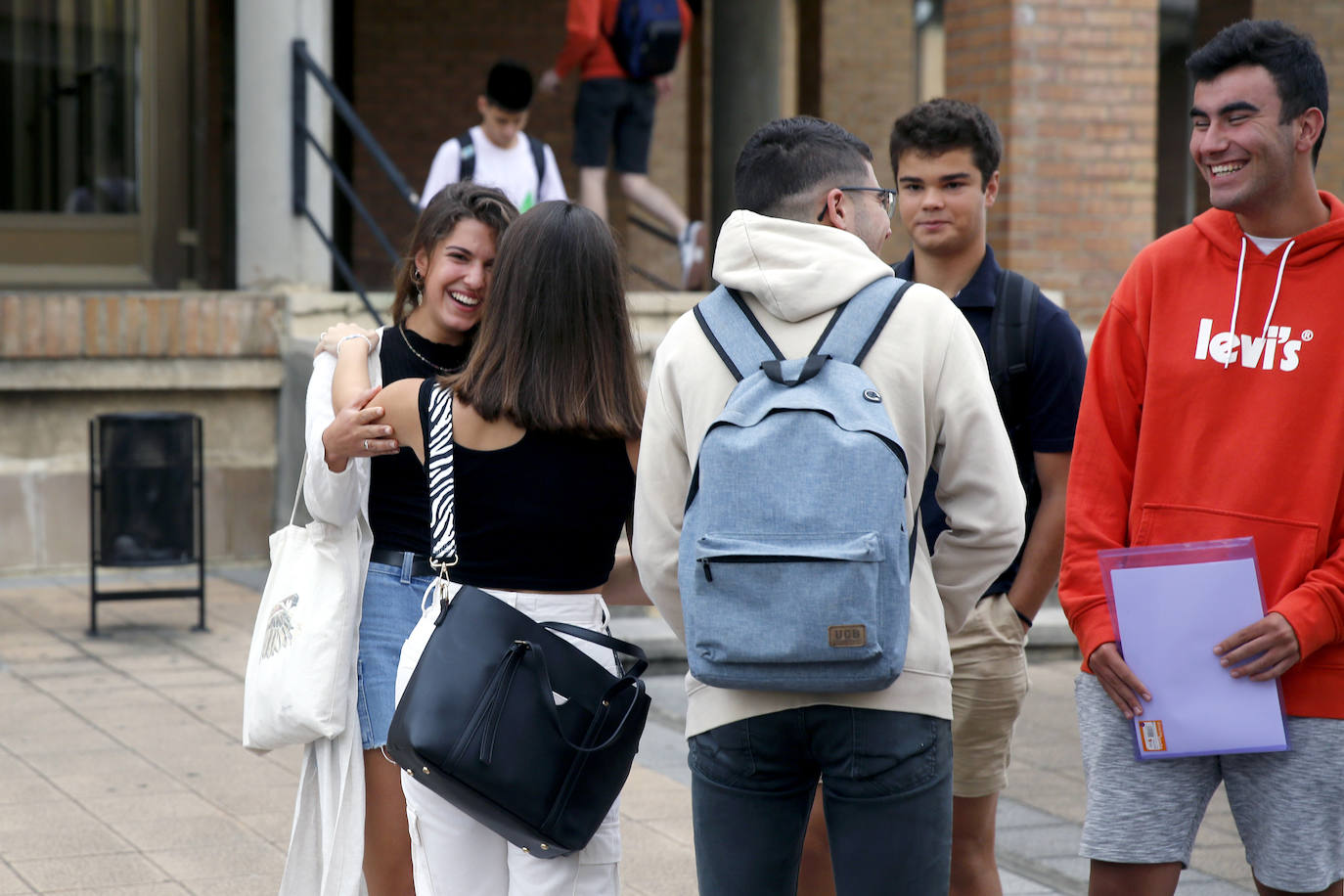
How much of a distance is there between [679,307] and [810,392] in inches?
276

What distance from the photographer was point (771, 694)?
8.50 ft

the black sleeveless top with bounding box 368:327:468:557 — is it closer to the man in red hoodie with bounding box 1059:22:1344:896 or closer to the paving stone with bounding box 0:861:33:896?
the man in red hoodie with bounding box 1059:22:1344:896

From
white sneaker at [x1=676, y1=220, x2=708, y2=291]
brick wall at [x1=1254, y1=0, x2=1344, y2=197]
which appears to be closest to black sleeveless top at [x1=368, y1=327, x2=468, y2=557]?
white sneaker at [x1=676, y1=220, x2=708, y2=291]

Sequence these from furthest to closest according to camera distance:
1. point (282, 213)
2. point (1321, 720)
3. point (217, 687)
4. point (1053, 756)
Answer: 1. point (282, 213)
2. point (217, 687)
3. point (1053, 756)
4. point (1321, 720)

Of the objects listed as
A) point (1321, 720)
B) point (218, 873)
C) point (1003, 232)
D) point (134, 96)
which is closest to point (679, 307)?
point (1003, 232)

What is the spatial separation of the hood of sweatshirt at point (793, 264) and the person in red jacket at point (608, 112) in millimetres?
7110

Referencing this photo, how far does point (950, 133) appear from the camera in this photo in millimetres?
3715

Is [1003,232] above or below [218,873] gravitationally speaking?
above

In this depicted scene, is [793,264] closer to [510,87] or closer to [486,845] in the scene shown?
[486,845]

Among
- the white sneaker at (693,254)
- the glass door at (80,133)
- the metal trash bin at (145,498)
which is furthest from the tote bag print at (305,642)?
the glass door at (80,133)

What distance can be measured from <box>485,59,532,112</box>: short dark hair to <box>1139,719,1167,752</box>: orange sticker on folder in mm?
5590

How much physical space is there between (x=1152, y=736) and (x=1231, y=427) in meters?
0.56

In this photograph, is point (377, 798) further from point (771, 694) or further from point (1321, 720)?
point (1321, 720)

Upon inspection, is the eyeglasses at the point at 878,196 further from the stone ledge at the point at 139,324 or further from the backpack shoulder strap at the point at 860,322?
the stone ledge at the point at 139,324
